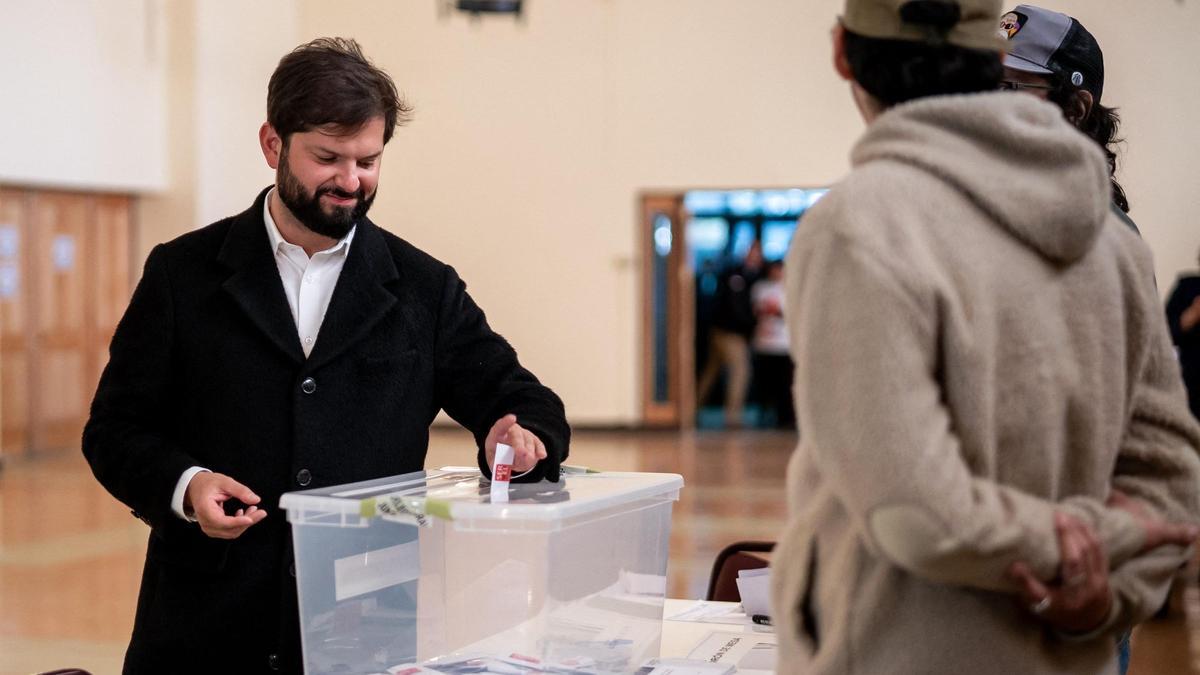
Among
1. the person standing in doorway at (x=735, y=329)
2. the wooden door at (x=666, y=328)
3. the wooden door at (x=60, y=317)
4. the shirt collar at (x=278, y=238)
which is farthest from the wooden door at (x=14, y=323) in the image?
the shirt collar at (x=278, y=238)

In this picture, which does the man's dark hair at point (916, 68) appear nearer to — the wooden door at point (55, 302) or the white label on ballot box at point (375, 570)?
the white label on ballot box at point (375, 570)

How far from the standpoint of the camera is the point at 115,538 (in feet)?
27.3

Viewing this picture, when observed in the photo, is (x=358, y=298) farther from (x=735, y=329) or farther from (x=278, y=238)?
(x=735, y=329)

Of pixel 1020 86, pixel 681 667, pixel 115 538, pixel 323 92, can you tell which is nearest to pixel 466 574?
pixel 681 667

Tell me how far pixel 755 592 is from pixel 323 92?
1.34m

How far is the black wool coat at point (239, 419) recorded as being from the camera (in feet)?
7.77

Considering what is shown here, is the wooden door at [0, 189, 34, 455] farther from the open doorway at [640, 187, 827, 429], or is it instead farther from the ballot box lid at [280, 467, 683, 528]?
the ballot box lid at [280, 467, 683, 528]

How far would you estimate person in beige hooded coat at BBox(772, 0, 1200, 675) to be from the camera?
50.2 inches

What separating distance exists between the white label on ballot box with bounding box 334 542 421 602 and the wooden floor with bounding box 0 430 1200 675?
374 centimetres

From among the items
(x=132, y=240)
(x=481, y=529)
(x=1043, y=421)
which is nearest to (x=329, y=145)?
(x=481, y=529)

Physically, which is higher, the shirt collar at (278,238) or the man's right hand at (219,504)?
the shirt collar at (278,238)

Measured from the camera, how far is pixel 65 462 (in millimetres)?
12086

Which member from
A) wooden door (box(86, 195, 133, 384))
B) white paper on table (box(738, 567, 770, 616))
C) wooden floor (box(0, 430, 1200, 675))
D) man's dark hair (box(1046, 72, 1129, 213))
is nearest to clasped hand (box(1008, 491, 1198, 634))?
man's dark hair (box(1046, 72, 1129, 213))

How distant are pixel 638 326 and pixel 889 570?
13.2 meters
